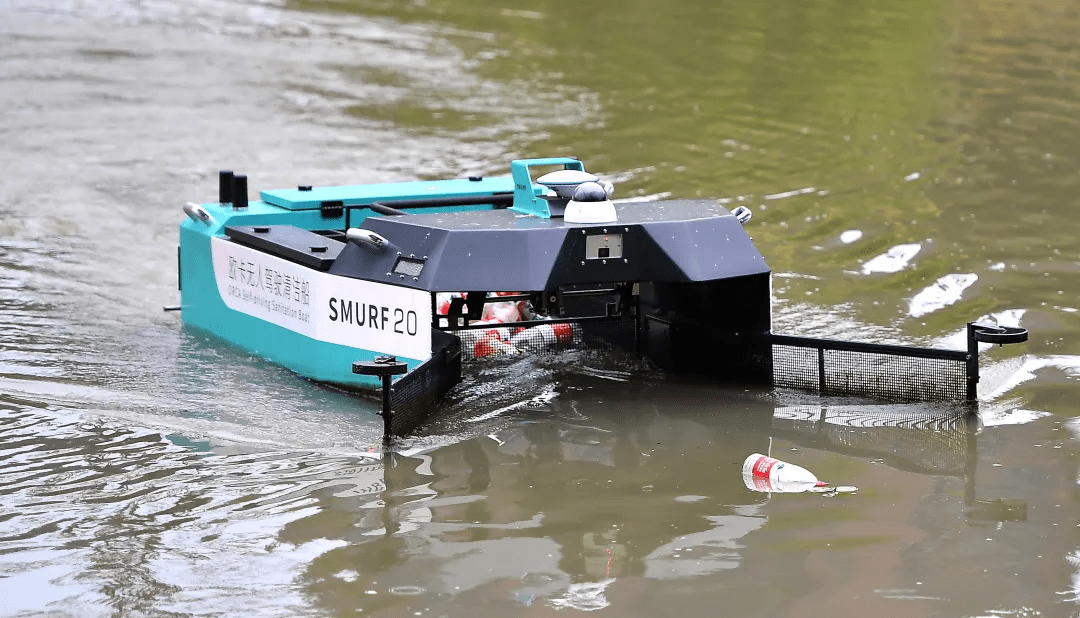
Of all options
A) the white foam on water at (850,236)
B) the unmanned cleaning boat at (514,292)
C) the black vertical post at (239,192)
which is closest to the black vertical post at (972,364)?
the unmanned cleaning boat at (514,292)

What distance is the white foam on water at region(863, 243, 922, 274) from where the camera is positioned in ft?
34.9

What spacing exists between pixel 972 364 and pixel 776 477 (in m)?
1.69

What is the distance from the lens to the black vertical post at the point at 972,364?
7.25m

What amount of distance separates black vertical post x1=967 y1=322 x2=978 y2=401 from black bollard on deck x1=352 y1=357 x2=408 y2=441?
2.85m

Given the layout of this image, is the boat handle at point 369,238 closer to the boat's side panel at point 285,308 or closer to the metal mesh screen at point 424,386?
the boat's side panel at point 285,308

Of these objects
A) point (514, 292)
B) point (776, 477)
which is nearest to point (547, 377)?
point (514, 292)

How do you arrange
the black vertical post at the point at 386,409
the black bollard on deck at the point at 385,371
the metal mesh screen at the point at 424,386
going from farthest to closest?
the metal mesh screen at the point at 424,386, the black vertical post at the point at 386,409, the black bollard on deck at the point at 385,371

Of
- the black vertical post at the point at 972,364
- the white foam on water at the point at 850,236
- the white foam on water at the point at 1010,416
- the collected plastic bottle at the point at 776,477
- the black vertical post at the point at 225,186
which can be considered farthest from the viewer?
the white foam on water at the point at 850,236

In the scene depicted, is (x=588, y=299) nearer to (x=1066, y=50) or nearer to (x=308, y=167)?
(x=308, y=167)

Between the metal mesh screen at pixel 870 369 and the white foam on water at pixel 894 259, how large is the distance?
295cm

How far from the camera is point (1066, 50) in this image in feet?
67.4

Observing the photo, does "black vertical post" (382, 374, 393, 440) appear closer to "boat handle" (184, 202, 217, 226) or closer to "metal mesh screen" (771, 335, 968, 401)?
"metal mesh screen" (771, 335, 968, 401)

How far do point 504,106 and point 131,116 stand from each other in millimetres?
4433

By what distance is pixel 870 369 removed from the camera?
25.1 feet
